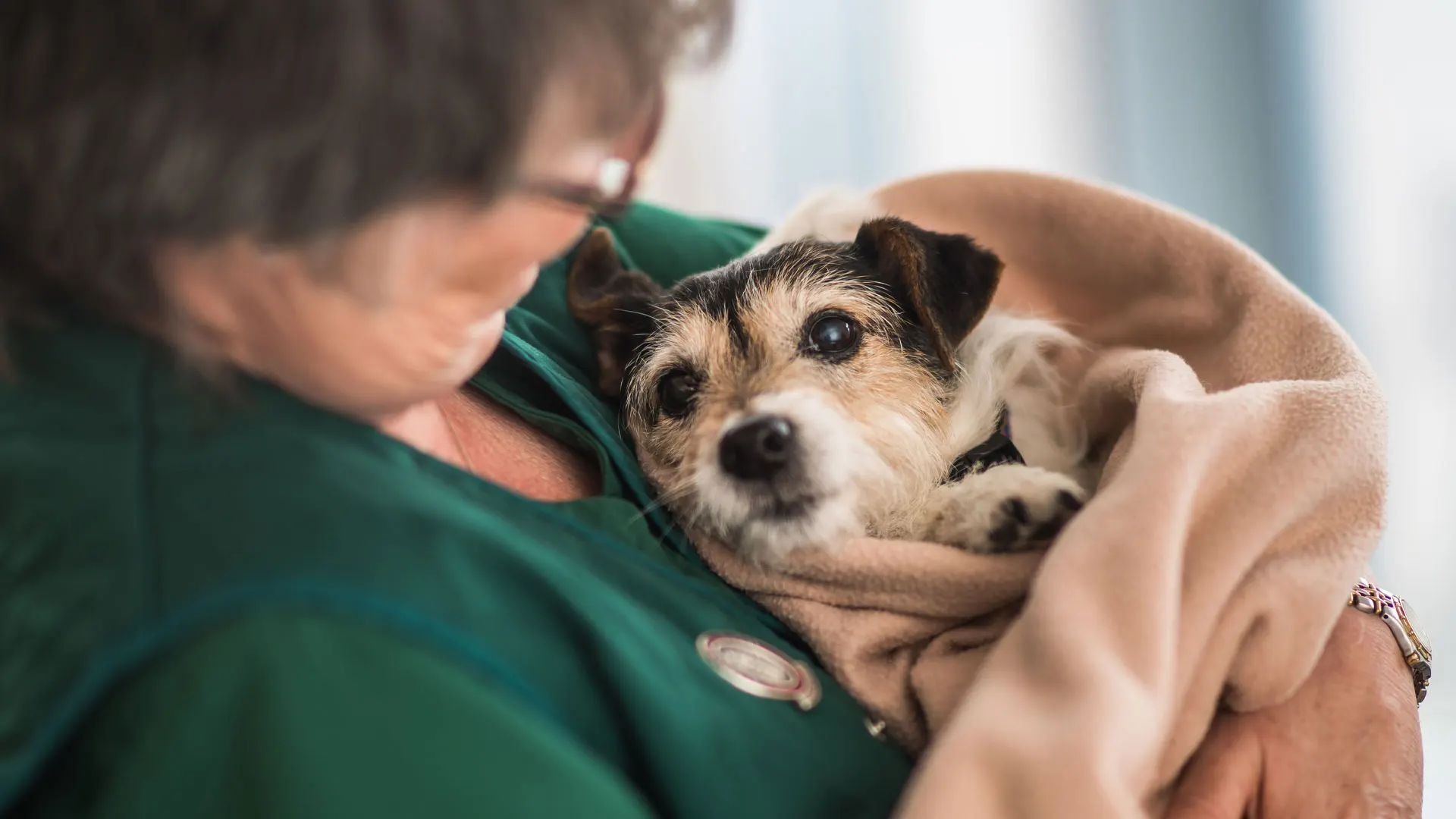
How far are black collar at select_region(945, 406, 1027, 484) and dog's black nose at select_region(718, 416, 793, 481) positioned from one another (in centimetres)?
25

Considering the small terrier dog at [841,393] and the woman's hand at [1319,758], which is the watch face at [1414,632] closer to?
the woman's hand at [1319,758]

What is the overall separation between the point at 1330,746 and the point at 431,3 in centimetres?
109

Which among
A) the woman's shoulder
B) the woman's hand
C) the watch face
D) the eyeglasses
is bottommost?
the woman's hand

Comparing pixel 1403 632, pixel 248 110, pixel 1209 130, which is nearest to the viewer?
pixel 248 110

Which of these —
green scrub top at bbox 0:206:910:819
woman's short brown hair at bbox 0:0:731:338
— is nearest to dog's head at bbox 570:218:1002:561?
green scrub top at bbox 0:206:910:819

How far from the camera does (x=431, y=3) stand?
62cm

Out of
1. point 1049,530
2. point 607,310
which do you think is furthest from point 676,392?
point 1049,530

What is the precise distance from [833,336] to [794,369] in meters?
0.08

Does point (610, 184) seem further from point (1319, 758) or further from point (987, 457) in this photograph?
point (1319, 758)

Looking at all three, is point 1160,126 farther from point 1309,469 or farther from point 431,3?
point 431,3

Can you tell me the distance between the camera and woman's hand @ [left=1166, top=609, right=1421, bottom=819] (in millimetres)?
1051

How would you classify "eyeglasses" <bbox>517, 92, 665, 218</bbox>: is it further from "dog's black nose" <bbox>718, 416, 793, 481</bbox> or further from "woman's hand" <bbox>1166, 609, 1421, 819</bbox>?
"woman's hand" <bbox>1166, 609, 1421, 819</bbox>

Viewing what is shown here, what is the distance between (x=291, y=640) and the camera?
63 centimetres

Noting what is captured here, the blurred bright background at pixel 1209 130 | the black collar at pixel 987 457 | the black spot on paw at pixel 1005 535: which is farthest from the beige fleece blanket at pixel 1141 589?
the blurred bright background at pixel 1209 130
